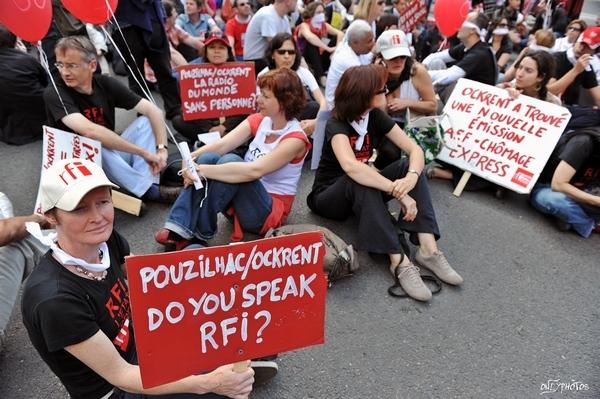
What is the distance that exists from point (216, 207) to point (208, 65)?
5.59 feet

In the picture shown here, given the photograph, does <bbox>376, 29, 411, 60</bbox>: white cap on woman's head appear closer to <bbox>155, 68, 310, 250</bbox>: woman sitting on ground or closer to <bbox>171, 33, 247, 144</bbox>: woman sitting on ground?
<bbox>155, 68, 310, 250</bbox>: woman sitting on ground

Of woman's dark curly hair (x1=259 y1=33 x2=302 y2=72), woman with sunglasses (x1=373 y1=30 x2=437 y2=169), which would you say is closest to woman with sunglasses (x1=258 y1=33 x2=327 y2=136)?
Result: woman's dark curly hair (x1=259 y1=33 x2=302 y2=72)

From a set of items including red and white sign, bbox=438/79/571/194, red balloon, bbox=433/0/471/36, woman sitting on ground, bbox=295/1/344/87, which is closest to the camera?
red and white sign, bbox=438/79/571/194

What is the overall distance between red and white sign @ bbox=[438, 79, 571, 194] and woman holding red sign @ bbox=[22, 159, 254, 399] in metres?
3.16

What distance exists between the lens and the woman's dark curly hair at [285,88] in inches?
115

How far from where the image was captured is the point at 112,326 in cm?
164

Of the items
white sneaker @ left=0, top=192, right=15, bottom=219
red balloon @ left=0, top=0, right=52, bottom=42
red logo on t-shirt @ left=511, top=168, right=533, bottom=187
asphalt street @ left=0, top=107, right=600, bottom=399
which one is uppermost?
red balloon @ left=0, top=0, right=52, bottom=42

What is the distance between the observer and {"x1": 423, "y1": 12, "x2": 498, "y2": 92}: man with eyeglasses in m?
4.76

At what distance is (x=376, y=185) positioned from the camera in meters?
2.92

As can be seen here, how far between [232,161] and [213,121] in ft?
6.00

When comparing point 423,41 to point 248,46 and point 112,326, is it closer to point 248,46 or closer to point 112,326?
point 248,46

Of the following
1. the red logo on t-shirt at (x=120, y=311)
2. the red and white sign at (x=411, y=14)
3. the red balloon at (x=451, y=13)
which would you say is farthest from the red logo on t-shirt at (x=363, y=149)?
the red and white sign at (x=411, y=14)

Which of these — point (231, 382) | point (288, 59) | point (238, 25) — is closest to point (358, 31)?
point (288, 59)

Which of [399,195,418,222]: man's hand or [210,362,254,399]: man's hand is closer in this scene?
[210,362,254,399]: man's hand
